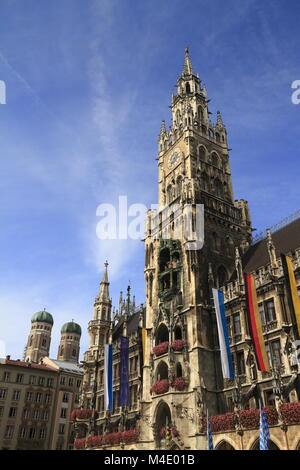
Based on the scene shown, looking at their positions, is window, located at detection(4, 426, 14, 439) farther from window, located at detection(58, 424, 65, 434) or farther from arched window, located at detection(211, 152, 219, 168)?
arched window, located at detection(211, 152, 219, 168)

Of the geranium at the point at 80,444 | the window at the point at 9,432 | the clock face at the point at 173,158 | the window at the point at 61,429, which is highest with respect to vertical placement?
the clock face at the point at 173,158

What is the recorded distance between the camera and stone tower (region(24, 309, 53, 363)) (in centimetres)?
12134

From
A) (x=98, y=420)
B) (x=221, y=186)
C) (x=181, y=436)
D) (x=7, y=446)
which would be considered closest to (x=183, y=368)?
(x=181, y=436)

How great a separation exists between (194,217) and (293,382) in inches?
802

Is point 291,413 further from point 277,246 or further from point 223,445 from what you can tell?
point 277,246

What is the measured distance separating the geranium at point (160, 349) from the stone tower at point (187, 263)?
0.10m

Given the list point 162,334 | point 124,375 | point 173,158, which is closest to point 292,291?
point 162,334

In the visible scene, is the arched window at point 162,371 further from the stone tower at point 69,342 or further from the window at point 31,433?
the stone tower at point 69,342

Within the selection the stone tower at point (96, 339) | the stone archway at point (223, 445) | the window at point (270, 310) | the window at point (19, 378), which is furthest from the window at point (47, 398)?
the window at point (270, 310)

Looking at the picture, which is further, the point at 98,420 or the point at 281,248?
the point at 98,420

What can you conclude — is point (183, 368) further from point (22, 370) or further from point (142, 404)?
point (22, 370)

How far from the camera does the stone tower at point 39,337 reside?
398 ft

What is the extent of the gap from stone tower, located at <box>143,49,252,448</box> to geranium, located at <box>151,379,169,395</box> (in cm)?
8
